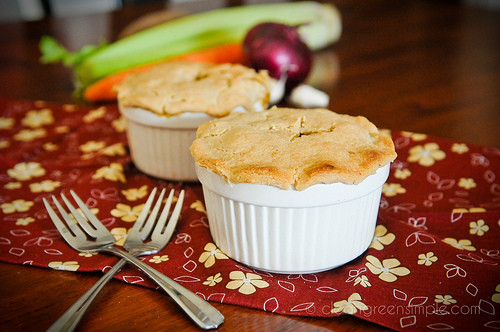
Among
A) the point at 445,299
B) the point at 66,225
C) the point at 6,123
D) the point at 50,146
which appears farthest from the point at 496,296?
the point at 6,123

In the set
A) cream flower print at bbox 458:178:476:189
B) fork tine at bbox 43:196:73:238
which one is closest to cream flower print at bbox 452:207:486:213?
cream flower print at bbox 458:178:476:189

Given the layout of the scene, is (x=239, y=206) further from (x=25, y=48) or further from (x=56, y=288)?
(x=25, y=48)

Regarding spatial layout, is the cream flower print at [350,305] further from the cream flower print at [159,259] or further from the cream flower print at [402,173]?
the cream flower print at [402,173]

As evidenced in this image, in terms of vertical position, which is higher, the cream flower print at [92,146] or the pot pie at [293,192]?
the pot pie at [293,192]

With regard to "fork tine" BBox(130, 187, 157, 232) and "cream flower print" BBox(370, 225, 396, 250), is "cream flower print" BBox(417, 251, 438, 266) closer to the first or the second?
"cream flower print" BBox(370, 225, 396, 250)

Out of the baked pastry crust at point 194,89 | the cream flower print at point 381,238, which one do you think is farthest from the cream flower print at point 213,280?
the baked pastry crust at point 194,89

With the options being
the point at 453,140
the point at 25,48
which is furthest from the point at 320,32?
the point at 25,48
